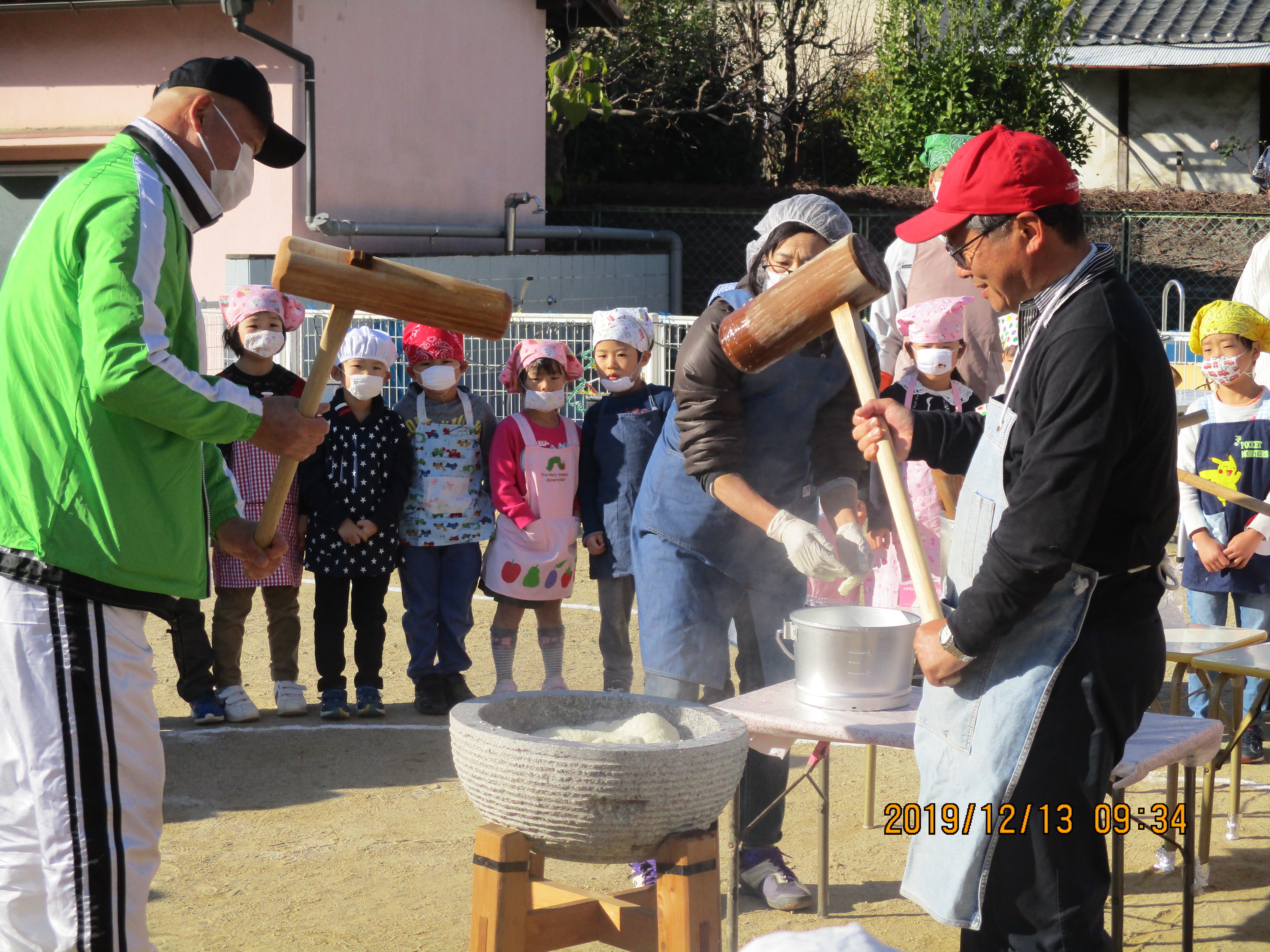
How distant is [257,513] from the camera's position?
546 centimetres

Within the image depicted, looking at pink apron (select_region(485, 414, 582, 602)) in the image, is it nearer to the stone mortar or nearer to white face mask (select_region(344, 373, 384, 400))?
white face mask (select_region(344, 373, 384, 400))

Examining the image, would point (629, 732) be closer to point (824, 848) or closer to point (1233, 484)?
point (824, 848)

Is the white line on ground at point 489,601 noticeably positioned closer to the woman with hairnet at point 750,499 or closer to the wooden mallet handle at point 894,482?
the woman with hairnet at point 750,499

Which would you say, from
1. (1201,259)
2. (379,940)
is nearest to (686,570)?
(379,940)

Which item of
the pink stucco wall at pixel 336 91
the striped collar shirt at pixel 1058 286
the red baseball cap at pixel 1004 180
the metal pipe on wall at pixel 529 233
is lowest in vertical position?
the striped collar shirt at pixel 1058 286

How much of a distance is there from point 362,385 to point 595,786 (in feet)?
10.6

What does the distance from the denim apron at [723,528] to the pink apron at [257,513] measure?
2.26 metres

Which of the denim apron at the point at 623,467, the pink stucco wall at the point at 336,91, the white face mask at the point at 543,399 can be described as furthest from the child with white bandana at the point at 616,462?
the pink stucco wall at the point at 336,91

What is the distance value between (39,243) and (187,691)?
308cm

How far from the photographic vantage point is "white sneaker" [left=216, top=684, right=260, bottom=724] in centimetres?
534

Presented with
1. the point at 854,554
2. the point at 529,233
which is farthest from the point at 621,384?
the point at 529,233

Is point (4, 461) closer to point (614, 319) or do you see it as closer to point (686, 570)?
point (686, 570)

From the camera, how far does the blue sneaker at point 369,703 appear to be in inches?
216

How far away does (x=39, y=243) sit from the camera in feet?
8.55
